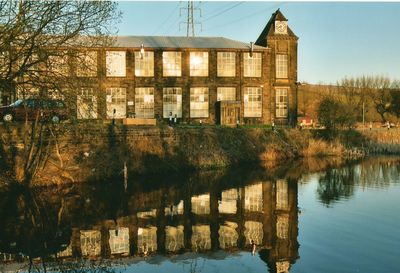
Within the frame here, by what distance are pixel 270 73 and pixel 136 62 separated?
12.8 m

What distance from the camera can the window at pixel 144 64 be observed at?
41219 millimetres

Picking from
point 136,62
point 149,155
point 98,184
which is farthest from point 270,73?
Answer: point 98,184

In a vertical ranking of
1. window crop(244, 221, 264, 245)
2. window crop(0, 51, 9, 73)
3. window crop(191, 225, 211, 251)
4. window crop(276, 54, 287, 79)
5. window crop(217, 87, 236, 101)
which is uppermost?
window crop(276, 54, 287, 79)

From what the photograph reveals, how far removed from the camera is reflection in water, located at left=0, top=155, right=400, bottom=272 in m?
12.8

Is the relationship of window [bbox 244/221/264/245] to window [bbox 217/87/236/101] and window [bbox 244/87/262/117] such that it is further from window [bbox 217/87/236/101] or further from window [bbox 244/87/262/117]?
window [bbox 244/87/262/117]

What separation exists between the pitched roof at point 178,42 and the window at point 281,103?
Result: 475 cm

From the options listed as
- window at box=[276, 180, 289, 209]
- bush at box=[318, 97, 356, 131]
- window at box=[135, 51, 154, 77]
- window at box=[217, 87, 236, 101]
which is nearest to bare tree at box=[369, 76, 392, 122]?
bush at box=[318, 97, 356, 131]

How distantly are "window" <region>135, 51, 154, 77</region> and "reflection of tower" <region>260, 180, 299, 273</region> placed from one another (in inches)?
877

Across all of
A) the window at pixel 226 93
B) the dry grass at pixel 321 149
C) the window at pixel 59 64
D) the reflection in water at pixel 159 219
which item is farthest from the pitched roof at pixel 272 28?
the window at pixel 59 64

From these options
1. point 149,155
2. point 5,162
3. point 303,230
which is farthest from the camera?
point 149,155

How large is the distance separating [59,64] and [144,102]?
22.8 m

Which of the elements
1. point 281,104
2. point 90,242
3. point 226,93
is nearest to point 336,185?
point 90,242

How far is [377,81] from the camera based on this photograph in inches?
2975

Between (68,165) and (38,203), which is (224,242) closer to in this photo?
(38,203)
